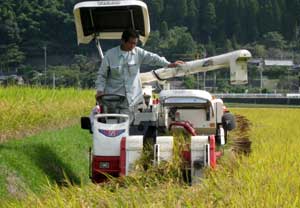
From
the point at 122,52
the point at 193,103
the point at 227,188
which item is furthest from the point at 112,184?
the point at 193,103

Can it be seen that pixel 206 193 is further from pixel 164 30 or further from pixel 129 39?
pixel 164 30

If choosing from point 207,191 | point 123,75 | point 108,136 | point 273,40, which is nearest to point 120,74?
point 123,75

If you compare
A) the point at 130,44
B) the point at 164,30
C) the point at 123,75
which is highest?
the point at 164,30

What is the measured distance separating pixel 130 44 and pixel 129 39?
7 cm

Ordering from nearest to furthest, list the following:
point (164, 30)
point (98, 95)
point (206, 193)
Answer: point (206, 193) < point (98, 95) < point (164, 30)

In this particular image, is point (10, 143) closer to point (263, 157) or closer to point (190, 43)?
point (263, 157)

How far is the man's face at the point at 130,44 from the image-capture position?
6934mm

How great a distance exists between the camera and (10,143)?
802 centimetres

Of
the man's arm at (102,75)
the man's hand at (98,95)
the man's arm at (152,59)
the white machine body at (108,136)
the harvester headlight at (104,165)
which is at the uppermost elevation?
the man's arm at (152,59)

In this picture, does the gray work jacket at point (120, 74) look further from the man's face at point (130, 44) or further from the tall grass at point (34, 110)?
the tall grass at point (34, 110)

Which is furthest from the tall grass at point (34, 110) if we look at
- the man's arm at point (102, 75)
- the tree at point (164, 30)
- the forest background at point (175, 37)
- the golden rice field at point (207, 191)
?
the tree at point (164, 30)

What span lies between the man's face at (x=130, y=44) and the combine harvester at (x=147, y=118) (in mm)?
583

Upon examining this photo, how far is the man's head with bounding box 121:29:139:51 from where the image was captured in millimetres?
6881

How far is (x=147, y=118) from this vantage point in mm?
7285
